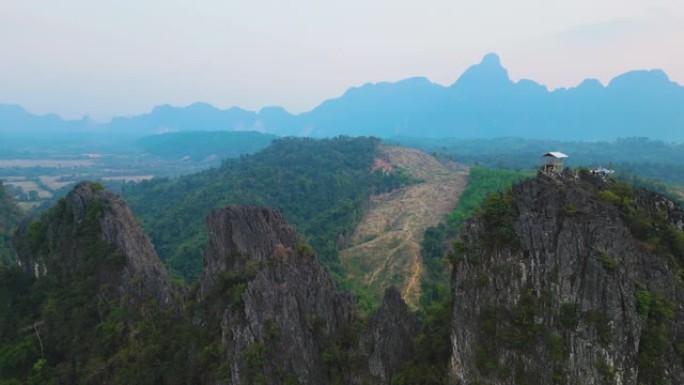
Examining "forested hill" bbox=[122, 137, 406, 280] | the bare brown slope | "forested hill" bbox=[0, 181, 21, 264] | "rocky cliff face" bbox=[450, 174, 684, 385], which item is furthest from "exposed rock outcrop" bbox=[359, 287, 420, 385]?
"forested hill" bbox=[0, 181, 21, 264]

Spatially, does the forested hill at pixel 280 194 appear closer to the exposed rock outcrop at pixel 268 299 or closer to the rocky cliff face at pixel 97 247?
the rocky cliff face at pixel 97 247

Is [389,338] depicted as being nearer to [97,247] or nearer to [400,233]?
[97,247]

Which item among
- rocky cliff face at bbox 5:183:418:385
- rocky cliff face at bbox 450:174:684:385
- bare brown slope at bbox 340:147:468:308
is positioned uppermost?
rocky cliff face at bbox 450:174:684:385

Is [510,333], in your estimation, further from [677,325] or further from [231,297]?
[231,297]

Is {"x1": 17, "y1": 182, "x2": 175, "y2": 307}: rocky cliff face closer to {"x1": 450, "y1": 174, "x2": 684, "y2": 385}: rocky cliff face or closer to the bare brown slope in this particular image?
{"x1": 450, "y1": 174, "x2": 684, "y2": 385}: rocky cliff face

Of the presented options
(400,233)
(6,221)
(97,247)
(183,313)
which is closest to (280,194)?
(400,233)
